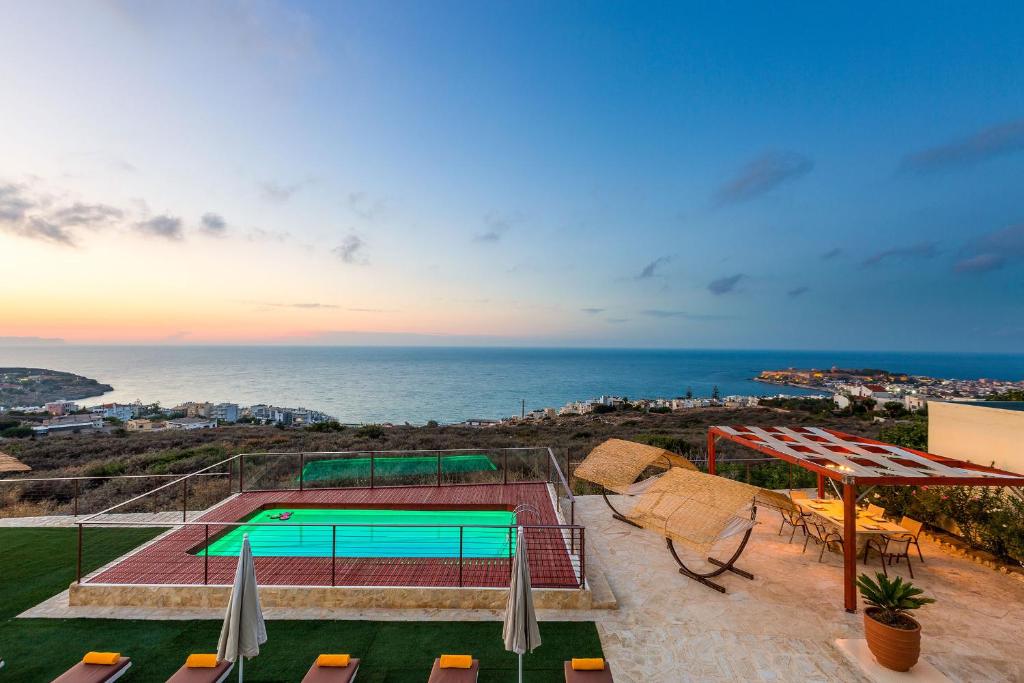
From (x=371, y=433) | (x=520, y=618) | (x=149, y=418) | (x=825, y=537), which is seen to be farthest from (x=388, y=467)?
(x=149, y=418)

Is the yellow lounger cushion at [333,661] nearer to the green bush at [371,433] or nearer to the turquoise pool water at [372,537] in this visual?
the turquoise pool water at [372,537]

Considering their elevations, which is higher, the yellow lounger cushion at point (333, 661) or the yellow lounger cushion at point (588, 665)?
the yellow lounger cushion at point (588, 665)

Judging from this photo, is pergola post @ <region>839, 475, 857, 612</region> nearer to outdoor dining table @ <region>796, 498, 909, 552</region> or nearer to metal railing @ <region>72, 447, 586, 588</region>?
outdoor dining table @ <region>796, 498, 909, 552</region>

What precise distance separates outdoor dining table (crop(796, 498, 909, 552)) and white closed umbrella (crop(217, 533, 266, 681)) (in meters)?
7.71

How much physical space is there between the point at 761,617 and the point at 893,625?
1421 mm

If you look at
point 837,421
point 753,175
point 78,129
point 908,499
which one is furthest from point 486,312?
point 908,499

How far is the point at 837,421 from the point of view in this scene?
82.3ft

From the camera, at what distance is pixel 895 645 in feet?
14.4

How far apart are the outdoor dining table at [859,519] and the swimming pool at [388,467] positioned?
21.5 feet

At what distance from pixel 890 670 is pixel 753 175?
107ft

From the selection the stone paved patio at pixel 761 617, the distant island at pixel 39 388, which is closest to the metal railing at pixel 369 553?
the stone paved patio at pixel 761 617

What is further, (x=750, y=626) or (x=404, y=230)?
(x=404, y=230)

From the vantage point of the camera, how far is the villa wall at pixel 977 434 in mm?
7430

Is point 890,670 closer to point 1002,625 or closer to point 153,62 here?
point 1002,625
